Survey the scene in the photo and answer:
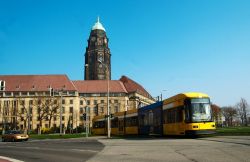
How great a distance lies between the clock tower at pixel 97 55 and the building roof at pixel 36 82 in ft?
62.8

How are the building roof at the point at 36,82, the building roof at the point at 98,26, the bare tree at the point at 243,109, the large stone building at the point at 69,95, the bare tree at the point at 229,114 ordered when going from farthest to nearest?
1. the building roof at the point at 98,26
2. the building roof at the point at 36,82
3. the bare tree at the point at 229,114
4. the large stone building at the point at 69,95
5. the bare tree at the point at 243,109

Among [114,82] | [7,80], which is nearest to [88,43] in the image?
[114,82]

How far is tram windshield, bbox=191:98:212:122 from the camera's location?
22536mm

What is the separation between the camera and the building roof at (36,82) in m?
107

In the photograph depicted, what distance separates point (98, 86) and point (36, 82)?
21.3m

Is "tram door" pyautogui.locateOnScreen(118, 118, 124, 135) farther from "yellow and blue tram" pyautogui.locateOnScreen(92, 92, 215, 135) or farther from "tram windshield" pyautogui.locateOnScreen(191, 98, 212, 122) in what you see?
"tram windshield" pyautogui.locateOnScreen(191, 98, 212, 122)

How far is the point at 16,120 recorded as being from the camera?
327 ft

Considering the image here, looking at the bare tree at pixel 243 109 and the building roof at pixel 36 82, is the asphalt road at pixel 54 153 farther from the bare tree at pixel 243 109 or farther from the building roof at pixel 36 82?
the building roof at pixel 36 82

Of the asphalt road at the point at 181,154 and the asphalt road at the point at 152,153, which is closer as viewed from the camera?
the asphalt road at the point at 181,154

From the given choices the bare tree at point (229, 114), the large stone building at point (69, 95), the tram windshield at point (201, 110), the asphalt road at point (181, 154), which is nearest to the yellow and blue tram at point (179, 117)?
the tram windshield at point (201, 110)

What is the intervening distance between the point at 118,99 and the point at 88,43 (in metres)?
30.7

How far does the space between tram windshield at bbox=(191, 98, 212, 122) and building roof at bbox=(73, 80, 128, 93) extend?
299ft

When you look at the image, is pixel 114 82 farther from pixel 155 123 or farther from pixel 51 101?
pixel 155 123

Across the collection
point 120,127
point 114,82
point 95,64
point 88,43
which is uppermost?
point 88,43
